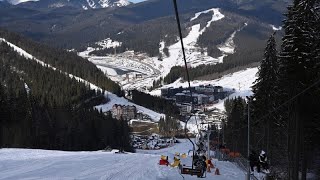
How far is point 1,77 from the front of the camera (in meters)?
170

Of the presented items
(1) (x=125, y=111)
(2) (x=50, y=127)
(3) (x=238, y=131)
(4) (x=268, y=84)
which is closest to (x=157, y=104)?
(1) (x=125, y=111)

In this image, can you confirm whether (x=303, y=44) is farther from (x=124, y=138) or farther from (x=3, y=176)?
(x=124, y=138)

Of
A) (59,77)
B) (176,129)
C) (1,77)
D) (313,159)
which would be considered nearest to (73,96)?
(59,77)

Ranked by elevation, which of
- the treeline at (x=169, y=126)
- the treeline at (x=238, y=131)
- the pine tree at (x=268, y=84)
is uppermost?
the pine tree at (x=268, y=84)

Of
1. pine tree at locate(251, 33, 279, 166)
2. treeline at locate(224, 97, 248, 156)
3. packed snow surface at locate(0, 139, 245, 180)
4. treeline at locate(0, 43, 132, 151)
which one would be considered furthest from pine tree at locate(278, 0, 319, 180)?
treeline at locate(0, 43, 132, 151)

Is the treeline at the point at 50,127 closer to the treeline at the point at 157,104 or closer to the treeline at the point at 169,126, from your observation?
the treeline at the point at 169,126

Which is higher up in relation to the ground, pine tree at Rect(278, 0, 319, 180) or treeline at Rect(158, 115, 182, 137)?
pine tree at Rect(278, 0, 319, 180)

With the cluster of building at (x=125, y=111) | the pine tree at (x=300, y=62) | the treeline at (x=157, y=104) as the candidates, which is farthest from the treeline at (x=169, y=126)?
the pine tree at (x=300, y=62)

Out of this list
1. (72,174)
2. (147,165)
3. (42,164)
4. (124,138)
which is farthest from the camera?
(124,138)

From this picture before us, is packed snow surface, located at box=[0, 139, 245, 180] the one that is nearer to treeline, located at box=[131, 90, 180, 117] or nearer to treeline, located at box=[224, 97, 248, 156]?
treeline, located at box=[224, 97, 248, 156]

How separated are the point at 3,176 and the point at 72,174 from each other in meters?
3.71

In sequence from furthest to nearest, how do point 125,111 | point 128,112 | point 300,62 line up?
point 128,112, point 125,111, point 300,62

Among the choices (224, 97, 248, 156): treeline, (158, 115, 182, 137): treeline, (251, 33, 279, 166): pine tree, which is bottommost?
(158, 115, 182, 137): treeline

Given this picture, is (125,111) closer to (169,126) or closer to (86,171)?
(169,126)
